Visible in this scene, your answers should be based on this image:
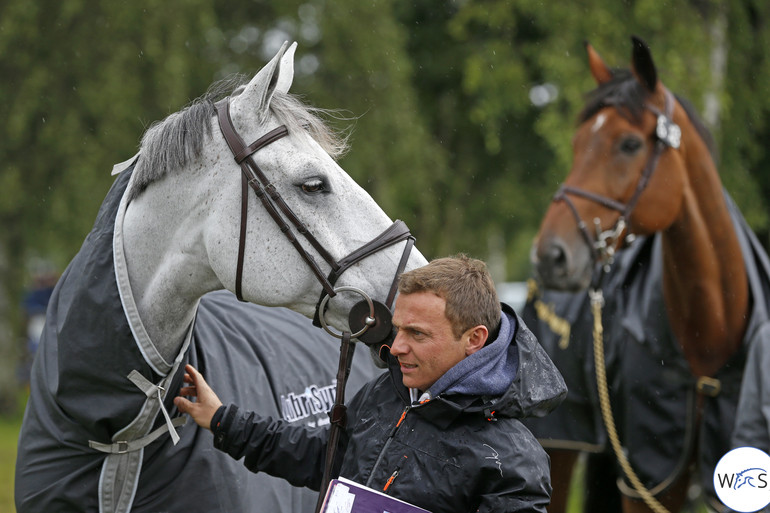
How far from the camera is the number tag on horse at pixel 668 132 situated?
3.53 meters

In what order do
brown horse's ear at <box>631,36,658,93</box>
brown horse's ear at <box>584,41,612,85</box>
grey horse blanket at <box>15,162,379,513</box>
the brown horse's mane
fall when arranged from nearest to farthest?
1. grey horse blanket at <box>15,162,379,513</box>
2. brown horse's ear at <box>631,36,658,93</box>
3. the brown horse's mane
4. brown horse's ear at <box>584,41,612,85</box>

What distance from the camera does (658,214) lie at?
3.48 meters

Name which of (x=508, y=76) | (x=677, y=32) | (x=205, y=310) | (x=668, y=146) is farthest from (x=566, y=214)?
(x=508, y=76)

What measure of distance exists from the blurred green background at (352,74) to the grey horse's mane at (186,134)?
4.80 meters

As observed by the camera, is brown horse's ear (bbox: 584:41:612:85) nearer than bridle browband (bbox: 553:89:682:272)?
No

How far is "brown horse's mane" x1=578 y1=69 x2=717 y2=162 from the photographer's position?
3637 mm

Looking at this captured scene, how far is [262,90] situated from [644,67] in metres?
1.99

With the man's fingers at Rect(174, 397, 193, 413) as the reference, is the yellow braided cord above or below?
below

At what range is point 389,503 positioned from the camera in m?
1.79

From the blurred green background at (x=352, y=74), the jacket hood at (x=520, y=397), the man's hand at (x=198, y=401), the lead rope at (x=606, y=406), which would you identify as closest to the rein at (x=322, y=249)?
the man's hand at (x=198, y=401)

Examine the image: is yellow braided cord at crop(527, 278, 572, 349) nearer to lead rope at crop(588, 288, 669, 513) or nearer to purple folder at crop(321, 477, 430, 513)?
lead rope at crop(588, 288, 669, 513)

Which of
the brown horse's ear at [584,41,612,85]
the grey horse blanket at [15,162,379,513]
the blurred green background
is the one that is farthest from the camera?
the blurred green background

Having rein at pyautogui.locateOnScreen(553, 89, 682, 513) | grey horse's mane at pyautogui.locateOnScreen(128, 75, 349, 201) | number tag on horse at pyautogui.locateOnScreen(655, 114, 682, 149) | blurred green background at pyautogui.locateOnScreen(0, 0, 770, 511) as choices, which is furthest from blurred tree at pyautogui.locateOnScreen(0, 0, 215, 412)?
grey horse's mane at pyautogui.locateOnScreen(128, 75, 349, 201)

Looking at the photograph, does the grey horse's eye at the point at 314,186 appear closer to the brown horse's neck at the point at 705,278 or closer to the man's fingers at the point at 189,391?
the man's fingers at the point at 189,391
